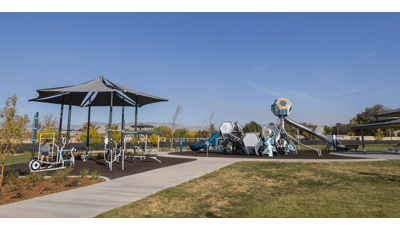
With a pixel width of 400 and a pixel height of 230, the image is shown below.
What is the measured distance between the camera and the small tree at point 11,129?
740 centimetres

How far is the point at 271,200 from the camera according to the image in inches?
245

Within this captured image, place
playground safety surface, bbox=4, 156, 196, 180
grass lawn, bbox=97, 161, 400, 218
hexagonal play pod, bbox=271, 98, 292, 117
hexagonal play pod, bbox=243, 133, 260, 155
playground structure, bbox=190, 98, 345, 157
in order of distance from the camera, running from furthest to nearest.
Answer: hexagonal play pod, bbox=271, 98, 292, 117 → hexagonal play pod, bbox=243, 133, 260, 155 → playground structure, bbox=190, 98, 345, 157 → playground safety surface, bbox=4, 156, 196, 180 → grass lawn, bbox=97, 161, 400, 218

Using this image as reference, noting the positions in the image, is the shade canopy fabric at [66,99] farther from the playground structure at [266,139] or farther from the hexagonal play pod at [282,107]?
the hexagonal play pod at [282,107]

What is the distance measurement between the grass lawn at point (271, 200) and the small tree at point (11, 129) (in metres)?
5.35

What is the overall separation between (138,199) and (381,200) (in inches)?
270

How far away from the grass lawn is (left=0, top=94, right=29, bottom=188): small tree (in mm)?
5353

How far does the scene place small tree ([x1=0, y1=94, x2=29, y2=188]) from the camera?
740 cm

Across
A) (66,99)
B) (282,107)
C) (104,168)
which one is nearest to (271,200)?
(104,168)

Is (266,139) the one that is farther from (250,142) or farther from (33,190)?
(33,190)

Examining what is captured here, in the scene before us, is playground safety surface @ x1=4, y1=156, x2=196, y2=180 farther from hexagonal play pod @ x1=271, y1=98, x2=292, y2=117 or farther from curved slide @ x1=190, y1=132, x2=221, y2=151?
hexagonal play pod @ x1=271, y1=98, x2=292, y2=117

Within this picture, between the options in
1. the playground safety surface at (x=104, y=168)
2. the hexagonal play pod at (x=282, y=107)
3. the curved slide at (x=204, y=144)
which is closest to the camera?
the playground safety surface at (x=104, y=168)

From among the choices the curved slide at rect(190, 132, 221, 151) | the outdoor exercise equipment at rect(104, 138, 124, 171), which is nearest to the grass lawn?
the outdoor exercise equipment at rect(104, 138, 124, 171)

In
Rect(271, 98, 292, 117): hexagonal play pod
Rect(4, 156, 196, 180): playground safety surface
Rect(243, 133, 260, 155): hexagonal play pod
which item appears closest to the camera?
Rect(4, 156, 196, 180): playground safety surface

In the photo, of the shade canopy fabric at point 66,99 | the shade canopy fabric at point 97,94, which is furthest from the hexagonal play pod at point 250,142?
the shade canopy fabric at point 66,99
